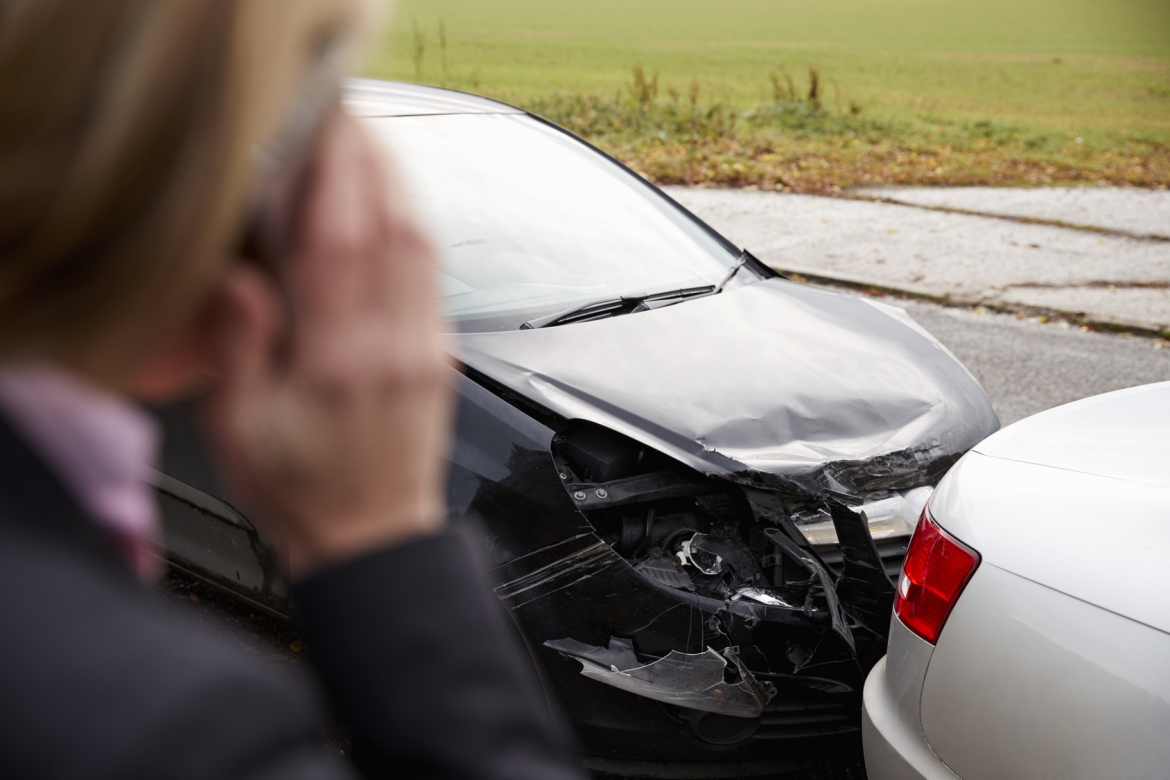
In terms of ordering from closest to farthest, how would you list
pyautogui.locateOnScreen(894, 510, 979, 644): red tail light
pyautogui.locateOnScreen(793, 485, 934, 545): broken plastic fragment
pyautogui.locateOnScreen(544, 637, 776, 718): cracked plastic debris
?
pyautogui.locateOnScreen(894, 510, 979, 644): red tail light
pyautogui.locateOnScreen(544, 637, 776, 718): cracked plastic debris
pyautogui.locateOnScreen(793, 485, 934, 545): broken plastic fragment

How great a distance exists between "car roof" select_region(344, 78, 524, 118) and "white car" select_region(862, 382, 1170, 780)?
2.38 meters

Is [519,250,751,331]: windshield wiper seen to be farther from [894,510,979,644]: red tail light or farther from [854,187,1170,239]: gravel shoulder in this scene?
[854,187,1170,239]: gravel shoulder

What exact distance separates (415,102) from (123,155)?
3.38m

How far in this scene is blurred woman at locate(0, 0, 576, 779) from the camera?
51 centimetres

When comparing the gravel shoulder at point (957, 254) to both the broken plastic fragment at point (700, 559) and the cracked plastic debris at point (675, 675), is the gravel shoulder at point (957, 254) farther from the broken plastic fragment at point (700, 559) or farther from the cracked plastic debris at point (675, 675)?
the cracked plastic debris at point (675, 675)

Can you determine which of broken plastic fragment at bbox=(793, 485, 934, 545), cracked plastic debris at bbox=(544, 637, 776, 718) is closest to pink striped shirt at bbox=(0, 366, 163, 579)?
cracked plastic debris at bbox=(544, 637, 776, 718)

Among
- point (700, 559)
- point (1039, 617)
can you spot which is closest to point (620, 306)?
point (700, 559)

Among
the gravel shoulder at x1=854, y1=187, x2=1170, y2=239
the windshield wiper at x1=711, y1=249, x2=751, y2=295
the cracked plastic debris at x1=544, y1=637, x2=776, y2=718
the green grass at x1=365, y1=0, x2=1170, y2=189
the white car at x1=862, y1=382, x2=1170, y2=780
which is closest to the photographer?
the white car at x1=862, y1=382, x2=1170, y2=780

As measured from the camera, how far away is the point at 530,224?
10.9 feet

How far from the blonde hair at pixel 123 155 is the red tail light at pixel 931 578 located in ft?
5.62

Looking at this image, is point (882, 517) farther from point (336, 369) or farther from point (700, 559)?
point (336, 369)

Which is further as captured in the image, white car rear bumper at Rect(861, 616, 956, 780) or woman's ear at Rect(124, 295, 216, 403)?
white car rear bumper at Rect(861, 616, 956, 780)

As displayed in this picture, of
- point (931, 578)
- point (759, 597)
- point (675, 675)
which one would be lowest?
point (675, 675)

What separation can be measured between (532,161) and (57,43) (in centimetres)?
320
